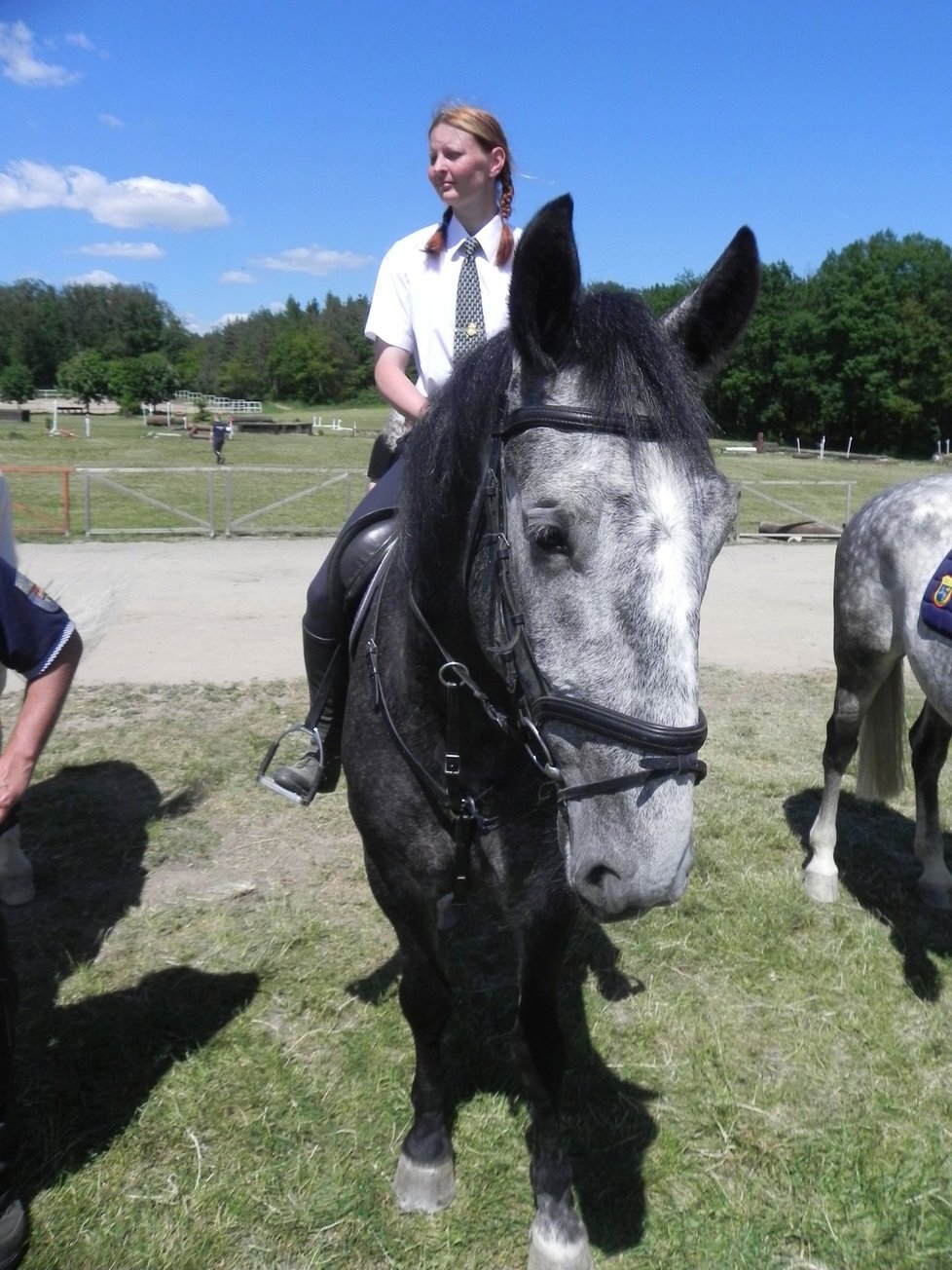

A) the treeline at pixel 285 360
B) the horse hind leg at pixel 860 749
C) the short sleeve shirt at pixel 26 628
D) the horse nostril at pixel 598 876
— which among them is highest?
the treeline at pixel 285 360

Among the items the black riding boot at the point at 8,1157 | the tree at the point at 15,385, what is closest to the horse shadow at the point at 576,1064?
the black riding boot at the point at 8,1157

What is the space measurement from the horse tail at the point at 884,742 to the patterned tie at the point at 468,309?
3.46 m

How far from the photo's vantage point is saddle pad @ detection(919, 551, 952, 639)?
176 inches

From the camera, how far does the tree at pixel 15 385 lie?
8350cm

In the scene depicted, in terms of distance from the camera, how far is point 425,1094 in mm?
3229

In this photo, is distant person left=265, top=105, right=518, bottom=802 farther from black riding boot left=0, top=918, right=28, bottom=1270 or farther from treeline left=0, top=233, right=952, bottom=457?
treeline left=0, top=233, right=952, bottom=457

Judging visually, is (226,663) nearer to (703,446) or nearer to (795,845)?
(795,845)

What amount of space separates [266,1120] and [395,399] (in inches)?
103

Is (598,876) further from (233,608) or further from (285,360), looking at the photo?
(285,360)

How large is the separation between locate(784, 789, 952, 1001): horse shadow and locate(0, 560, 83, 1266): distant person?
374 cm

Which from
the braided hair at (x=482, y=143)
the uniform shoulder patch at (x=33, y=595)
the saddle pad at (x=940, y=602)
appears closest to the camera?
the uniform shoulder patch at (x=33, y=595)

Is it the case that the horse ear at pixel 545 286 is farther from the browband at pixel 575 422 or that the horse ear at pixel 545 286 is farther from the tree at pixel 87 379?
the tree at pixel 87 379

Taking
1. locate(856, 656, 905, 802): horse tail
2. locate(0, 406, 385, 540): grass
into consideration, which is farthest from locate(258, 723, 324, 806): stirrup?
locate(0, 406, 385, 540): grass

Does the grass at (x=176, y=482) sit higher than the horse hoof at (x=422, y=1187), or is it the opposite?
the grass at (x=176, y=482)
